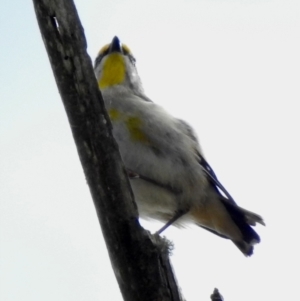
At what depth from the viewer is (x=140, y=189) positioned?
6.07m

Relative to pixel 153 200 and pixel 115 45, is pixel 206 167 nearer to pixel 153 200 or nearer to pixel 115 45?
pixel 153 200

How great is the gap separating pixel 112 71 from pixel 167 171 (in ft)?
5.29

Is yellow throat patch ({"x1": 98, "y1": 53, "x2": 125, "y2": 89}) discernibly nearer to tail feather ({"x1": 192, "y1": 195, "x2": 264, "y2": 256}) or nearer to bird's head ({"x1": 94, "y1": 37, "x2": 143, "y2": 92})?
bird's head ({"x1": 94, "y1": 37, "x2": 143, "y2": 92})

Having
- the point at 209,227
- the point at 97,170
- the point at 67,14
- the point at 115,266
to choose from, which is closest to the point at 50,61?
the point at 67,14

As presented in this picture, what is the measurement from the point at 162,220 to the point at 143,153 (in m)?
0.83

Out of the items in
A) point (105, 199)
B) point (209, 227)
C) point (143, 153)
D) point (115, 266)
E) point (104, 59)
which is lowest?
point (115, 266)

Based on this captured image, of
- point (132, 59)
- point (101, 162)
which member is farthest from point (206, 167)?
point (101, 162)

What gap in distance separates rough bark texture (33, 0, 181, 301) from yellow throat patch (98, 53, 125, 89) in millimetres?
3101

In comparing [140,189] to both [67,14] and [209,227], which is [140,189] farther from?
[67,14]

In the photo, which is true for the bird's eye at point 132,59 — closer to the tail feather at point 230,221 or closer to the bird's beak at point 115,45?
the bird's beak at point 115,45

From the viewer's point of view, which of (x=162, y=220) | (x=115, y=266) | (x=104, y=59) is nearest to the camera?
(x=115, y=266)

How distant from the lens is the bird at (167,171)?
594cm

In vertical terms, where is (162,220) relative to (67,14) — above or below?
below

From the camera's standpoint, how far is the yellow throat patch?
276 inches
